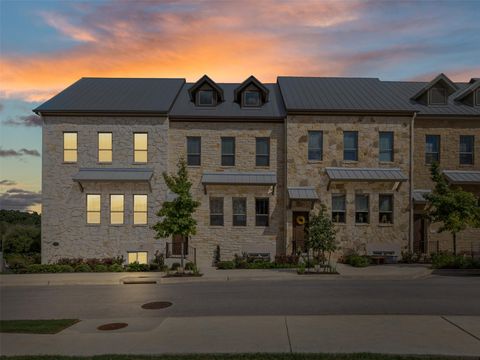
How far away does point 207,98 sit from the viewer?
29.4m

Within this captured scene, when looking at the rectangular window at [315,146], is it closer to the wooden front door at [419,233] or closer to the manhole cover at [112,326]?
the wooden front door at [419,233]

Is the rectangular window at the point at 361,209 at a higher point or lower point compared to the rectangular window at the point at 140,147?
lower

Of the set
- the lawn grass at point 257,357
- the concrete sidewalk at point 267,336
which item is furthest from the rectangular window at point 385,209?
the lawn grass at point 257,357

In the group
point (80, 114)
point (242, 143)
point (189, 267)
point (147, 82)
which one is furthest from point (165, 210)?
point (147, 82)

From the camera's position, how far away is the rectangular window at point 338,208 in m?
27.4

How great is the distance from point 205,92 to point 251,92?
3.16 m

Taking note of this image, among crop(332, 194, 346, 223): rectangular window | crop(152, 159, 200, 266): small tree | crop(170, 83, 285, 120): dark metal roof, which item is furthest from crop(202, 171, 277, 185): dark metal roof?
crop(152, 159, 200, 266): small tree

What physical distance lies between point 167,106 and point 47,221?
1046cm

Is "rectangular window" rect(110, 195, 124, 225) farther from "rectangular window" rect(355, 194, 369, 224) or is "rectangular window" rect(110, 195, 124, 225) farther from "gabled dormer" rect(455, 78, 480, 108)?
"gabled dormer" rect(455, 78, 480, 108)

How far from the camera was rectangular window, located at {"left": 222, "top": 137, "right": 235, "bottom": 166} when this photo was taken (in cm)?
2806

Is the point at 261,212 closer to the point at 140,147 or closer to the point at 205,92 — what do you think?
the point at 140,147

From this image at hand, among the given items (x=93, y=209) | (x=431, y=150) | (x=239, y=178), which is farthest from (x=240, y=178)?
(x=431, y=150)

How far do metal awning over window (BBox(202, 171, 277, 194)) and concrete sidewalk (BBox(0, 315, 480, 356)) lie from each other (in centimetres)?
1478

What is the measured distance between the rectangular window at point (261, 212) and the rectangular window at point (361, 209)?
5.69 metres
